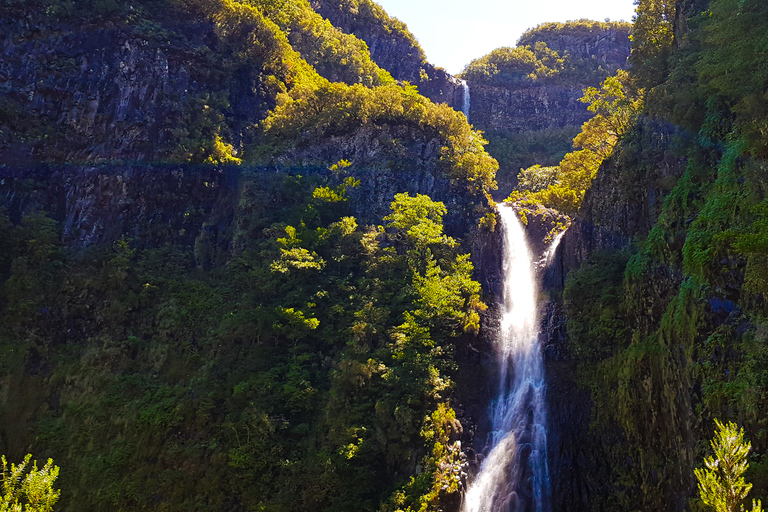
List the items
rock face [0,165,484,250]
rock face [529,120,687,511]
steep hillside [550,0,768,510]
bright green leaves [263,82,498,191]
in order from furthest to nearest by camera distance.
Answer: bright green leaves [263,82,498,191] → rock face [0,165,484,250] → rock face [529,120,687,511] → steep hillside [550,0,768,510]

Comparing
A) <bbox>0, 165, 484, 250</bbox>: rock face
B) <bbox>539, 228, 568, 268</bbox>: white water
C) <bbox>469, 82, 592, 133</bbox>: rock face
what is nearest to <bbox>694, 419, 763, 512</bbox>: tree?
<bbox>539, 228, 568, 268</bbox>: white water

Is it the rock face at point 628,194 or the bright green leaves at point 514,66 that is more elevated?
the bright green leaves at point 514,66

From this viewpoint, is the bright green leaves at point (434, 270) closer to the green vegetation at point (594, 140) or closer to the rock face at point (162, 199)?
the rock face at point (162, 199)

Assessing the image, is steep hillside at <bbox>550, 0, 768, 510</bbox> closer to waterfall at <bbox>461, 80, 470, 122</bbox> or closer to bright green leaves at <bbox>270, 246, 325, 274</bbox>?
bright green leaves at <bbox>270, 246, 325, 274</bbox>

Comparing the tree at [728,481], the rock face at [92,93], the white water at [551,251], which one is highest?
the rock face at [92,93]

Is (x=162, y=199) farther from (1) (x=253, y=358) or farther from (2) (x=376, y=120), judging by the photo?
(2) (x=376, y=120)

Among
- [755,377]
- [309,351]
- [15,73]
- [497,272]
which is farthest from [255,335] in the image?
[15,73]

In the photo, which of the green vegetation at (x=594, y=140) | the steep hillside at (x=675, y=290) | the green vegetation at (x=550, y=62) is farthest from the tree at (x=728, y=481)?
the green vegetation at (x=550, y=62)

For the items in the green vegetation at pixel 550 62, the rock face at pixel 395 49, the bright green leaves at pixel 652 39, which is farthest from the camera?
the green vegetation at pixel 550 62
